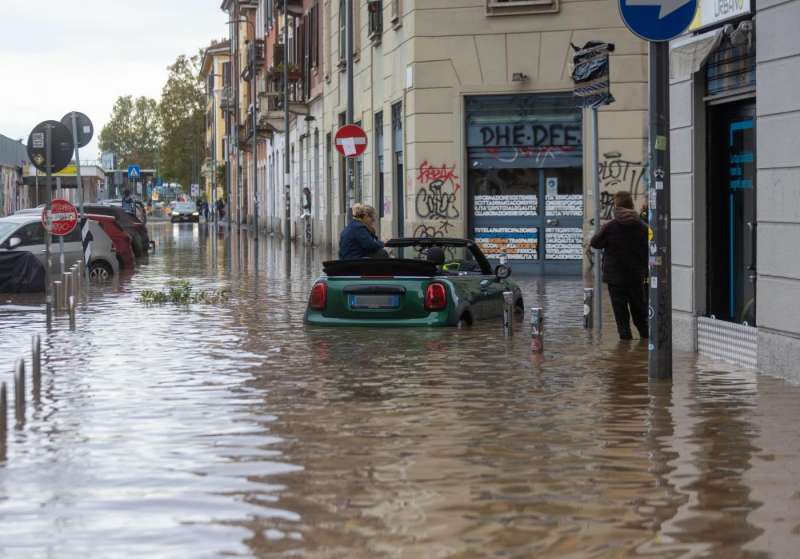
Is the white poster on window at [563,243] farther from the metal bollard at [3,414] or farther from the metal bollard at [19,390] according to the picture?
the metal bollard at [3,414]

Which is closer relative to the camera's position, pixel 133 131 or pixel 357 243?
pixel 357 243

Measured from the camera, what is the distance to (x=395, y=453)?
8766 mm

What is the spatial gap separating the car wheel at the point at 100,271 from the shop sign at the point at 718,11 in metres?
18.2

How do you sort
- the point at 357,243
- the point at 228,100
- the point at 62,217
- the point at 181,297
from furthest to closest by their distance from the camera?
1. the point at 228,100
2. the point at 181,297
3. the point at 62,217
4. the point at 357,243

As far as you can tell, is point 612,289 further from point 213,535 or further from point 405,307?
point 213,535

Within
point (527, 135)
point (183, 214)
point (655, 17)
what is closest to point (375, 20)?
point (527, 135)

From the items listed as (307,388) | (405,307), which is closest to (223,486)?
(307,388)

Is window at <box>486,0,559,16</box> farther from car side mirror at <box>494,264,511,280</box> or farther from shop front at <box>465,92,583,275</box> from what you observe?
car side mirror at <box>494,264,511,280</box>

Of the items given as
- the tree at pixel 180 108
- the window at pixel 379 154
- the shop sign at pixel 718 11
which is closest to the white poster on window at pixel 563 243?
the window at pixel 379 154

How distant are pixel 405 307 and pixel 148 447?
787 centimetres

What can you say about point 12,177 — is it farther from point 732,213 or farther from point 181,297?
point 732,213

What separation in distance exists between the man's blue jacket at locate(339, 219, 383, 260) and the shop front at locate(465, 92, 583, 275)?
41.5ft

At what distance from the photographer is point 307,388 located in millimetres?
12023

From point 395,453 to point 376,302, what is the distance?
8036 millimetres
